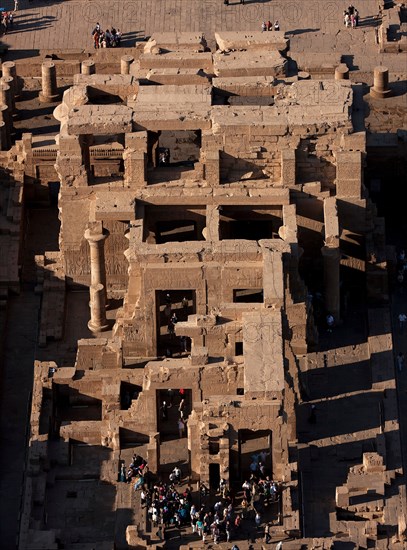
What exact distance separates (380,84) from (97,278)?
3141 cm

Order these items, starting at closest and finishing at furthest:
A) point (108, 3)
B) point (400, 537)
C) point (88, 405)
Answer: point (400, 537) < point (88, 405) < point (108, 3)

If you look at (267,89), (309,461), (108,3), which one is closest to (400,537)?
(309,461)

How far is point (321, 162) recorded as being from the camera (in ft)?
507

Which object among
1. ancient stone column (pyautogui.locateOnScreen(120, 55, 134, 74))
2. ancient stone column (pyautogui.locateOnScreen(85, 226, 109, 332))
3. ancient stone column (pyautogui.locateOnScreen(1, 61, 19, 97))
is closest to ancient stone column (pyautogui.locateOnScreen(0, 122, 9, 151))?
ancient stone column (pyautogui.locateOnScreen(1, 61, 19, 97))

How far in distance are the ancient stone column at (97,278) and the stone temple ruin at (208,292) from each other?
14cm

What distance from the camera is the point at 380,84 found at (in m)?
176

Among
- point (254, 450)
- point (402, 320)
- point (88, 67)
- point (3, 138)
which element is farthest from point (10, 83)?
point (254, 450)

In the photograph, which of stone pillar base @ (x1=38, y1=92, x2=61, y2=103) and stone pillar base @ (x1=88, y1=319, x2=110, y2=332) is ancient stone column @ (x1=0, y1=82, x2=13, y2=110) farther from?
stone pillar base @ (x1=88, y1=319, x2=110, y2=332)

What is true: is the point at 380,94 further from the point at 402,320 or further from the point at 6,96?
A: the point at 402,320

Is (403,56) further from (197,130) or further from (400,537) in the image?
(400,537)

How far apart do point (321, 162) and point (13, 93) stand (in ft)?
89.2

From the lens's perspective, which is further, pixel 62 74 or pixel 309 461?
pixel 62 74

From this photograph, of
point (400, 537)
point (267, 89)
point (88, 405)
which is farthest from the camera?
point (267, 89)

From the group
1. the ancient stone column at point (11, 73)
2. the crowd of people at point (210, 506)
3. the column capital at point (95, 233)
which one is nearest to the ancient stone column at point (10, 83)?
the ancient stone column at point (11, 73)
